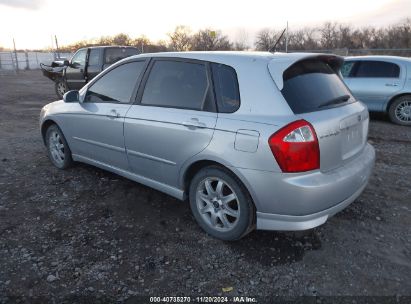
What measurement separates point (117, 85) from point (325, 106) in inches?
91.3

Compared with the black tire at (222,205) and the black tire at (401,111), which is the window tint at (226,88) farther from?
the black tire at (401,111)

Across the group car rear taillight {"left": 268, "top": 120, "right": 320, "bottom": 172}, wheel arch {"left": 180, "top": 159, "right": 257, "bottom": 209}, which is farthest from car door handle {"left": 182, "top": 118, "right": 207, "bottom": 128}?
car rear taillight {"left": 268, "top": 120, "right": 320, "bottom": 172}

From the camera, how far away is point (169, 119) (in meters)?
3.30

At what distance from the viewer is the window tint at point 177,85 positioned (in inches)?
126

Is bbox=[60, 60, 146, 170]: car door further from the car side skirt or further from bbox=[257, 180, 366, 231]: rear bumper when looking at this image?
bbox=[257, 180, 366, 231]: rear bumper

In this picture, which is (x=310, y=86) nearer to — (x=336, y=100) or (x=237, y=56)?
(x=336, y=100)

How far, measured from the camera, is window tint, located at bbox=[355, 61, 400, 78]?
8.04 meters

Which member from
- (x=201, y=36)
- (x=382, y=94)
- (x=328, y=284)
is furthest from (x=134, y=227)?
(x=201, y=36)

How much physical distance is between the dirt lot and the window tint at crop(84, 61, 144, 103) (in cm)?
114

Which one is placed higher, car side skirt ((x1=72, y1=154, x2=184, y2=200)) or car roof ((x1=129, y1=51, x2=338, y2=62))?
car roof ((x1=129, y1=51, x2=338, y2=62))

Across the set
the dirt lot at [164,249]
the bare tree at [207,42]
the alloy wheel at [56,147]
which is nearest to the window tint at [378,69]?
the dirt lot at [164,249]

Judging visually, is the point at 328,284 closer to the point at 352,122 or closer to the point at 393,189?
the point at 352,122

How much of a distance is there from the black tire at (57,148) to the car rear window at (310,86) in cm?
333

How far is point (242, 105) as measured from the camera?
2.86 meters
